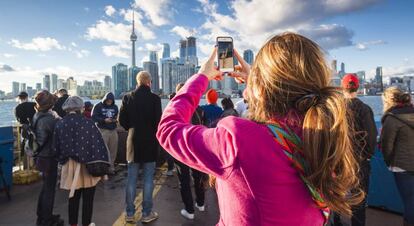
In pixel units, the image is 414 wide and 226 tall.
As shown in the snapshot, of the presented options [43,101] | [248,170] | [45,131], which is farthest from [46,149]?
[248,170]

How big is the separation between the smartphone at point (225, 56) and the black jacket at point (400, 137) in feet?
10.1

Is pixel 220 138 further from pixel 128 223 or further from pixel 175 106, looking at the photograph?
pixel 128 223

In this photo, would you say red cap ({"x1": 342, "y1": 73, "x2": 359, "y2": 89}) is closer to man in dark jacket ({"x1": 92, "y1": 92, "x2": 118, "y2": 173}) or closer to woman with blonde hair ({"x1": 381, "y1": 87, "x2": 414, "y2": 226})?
woman with blonde hair ({"x1": 381, "y1": 87, "x2": 414, "y2": 226})

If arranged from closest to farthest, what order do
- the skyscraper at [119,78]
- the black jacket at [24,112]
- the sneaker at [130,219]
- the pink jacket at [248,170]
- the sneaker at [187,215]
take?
1. the pink jacket at [248,170]
2. the sneaker at [130,219]
3. the sneaker at [187,215]
4. the black jacket at [24,112]
5. the skyscraper at [119,78]

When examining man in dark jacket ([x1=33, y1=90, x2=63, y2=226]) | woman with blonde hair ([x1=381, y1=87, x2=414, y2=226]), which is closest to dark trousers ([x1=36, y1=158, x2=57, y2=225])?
man in dark jacket ([x1=33, y1=90, x2=63, y2=226])

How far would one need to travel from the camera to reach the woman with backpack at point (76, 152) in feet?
12.5

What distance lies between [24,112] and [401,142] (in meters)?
7.68

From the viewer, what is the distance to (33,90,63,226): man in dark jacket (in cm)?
422

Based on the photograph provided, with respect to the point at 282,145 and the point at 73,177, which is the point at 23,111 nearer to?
the point at 73,177

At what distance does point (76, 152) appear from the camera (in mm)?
3820

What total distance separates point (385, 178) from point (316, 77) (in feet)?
15.7

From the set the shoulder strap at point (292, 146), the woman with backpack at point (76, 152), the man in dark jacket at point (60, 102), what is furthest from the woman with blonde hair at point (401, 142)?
the man in dark jacket at point (60, 102)

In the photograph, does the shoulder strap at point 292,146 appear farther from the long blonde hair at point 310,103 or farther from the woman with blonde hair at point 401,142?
the woman with blonde hair at point 401,142

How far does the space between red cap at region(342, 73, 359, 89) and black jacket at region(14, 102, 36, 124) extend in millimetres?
6900
